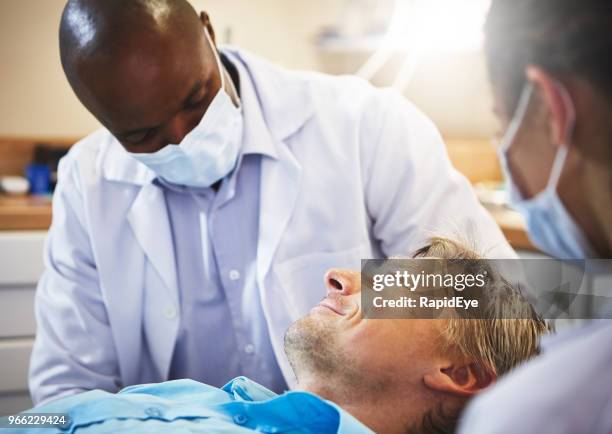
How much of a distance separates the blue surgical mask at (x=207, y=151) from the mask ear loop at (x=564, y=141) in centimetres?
49

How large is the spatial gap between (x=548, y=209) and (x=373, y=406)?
34 cm

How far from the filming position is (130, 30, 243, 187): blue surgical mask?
88cm

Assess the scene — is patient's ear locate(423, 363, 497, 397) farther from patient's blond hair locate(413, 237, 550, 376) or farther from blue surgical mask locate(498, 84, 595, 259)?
blue surgical mask locate(498, 84, 595, 259)

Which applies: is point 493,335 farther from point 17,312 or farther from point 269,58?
point 269,58

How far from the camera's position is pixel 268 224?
36.9 inches

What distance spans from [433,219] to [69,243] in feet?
1.65

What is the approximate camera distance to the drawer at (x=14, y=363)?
105 centimetres

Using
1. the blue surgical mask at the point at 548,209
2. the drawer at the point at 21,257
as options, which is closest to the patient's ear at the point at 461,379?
the blue surgical mask at the point at 548,209

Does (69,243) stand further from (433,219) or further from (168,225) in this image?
(433,219)

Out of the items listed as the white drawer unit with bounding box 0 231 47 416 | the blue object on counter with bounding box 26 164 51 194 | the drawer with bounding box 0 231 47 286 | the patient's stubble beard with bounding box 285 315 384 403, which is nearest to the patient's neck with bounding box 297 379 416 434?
the patient's stubble beard with bounding box 285 315 384 403

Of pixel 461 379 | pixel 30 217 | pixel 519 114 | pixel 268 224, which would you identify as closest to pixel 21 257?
pixel 30 217

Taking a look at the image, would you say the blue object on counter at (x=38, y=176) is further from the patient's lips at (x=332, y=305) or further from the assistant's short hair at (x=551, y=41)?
the assistant's short hair at (x=551, y=41)

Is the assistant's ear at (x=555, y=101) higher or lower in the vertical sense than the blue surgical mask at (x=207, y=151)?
higher

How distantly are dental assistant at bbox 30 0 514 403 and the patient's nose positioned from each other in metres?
0.07
